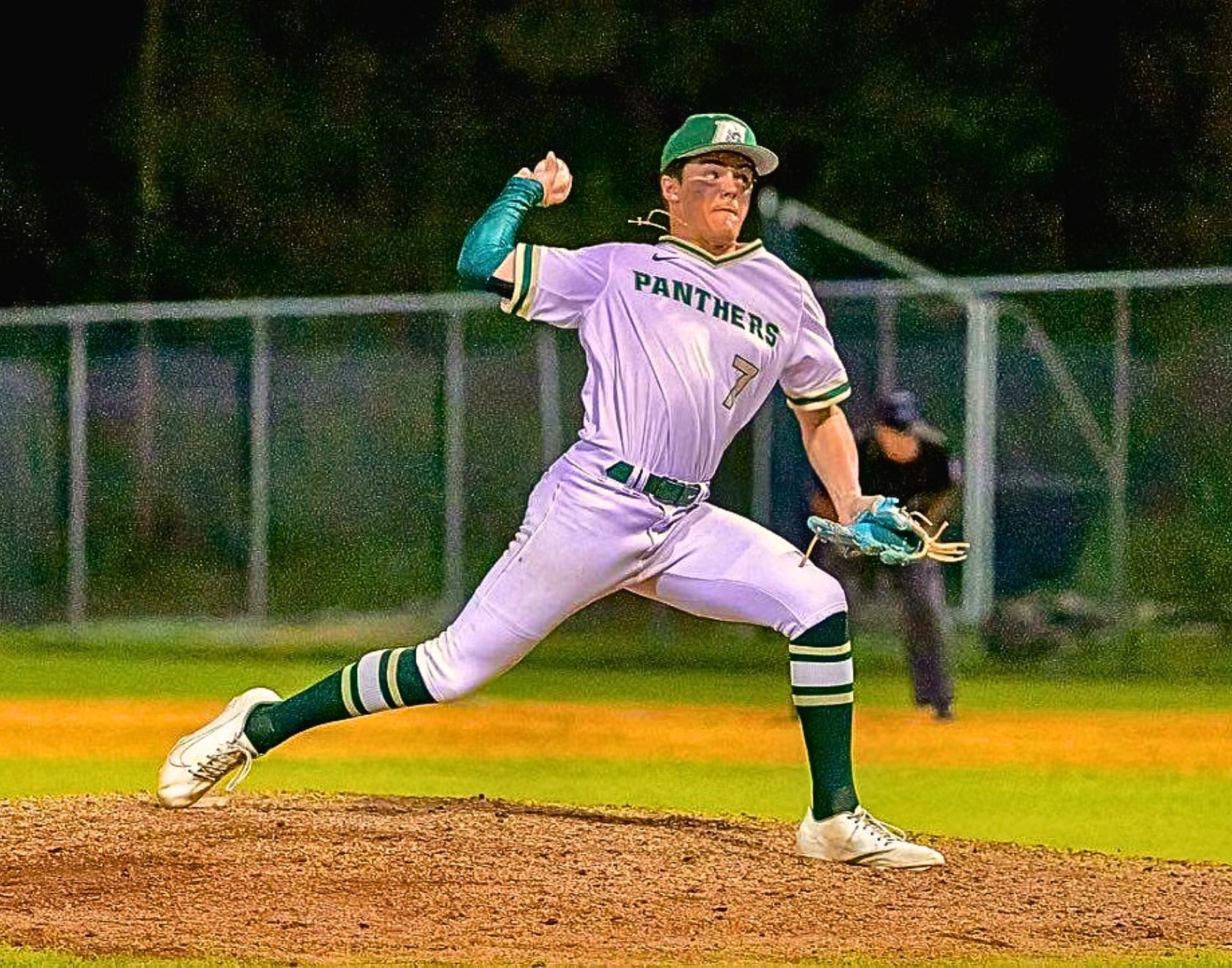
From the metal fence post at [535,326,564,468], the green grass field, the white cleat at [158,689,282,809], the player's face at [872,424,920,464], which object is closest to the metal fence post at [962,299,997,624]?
Result: the green grass field

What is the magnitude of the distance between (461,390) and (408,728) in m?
4.08

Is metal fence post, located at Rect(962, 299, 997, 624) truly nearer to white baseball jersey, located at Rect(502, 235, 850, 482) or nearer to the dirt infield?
the dirt infield

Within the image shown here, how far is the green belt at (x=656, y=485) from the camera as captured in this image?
684 centimetres

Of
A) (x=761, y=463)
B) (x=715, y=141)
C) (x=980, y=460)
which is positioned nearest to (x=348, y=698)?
(x=715, y=141)

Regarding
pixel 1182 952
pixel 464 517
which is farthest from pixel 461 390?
pixel 1182 952

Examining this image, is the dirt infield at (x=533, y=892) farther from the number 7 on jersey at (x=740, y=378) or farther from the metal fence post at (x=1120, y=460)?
the metal fence post at (x=1120, y=460)

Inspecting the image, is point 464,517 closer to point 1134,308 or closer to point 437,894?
point 1134,308

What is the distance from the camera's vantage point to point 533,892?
21.5ft

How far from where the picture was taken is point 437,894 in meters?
6.52

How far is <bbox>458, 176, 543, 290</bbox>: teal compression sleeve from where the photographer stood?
6.91 metres

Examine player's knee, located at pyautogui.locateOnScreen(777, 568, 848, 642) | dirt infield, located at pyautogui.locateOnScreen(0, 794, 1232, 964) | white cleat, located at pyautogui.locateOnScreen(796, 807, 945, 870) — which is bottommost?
dirt infield, located at pyautogui.locateOnScreen(0, 794, 1232, 964)

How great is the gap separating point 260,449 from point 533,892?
1146 centimetres

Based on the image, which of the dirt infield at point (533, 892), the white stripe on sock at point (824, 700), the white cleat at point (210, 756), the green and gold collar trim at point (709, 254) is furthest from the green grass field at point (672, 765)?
the green and gold collar trim at point (709, 254)

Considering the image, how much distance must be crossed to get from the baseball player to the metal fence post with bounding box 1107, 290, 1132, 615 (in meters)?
8.60
